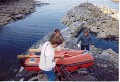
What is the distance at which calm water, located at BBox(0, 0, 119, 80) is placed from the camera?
1561 cm

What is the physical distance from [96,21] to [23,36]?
753 cm

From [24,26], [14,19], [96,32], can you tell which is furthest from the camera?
[14,19]

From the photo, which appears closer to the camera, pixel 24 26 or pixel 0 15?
pixel 24 26

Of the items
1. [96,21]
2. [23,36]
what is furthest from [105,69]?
Answer: [96,21]

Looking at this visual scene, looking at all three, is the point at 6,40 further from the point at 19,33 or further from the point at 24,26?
the point at 24,26

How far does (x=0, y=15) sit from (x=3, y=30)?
545 centimetres

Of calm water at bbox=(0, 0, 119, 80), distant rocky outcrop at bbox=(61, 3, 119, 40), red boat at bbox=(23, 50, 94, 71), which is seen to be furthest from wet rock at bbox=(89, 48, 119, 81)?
distant rocky outcrop at bbox=(61, 3, 119, 40)

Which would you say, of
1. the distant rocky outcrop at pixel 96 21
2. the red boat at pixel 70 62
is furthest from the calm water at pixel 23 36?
the red boat at pixel 70 62

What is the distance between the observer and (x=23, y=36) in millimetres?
21719

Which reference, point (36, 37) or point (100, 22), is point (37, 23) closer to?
point (36, 37)

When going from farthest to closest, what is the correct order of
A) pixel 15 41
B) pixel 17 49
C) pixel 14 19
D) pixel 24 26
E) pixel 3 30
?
pixel 14 19, pixel 24 26, pixel 3 30, pixel 15 41, pixel 17 49

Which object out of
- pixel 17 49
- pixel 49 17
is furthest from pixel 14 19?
pixel 17 49

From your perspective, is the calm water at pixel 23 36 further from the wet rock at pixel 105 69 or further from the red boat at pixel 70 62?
the wet rock at pixel 105 69

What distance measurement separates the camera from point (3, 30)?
23.8 m
